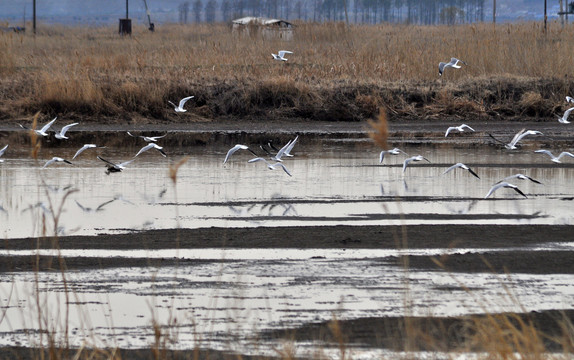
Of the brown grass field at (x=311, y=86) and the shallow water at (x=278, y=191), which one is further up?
the brown grass field at (x=311, y=86)

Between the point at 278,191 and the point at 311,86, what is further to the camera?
the point at 311,86

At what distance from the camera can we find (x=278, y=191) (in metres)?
12.1

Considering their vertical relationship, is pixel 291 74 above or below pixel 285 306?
above

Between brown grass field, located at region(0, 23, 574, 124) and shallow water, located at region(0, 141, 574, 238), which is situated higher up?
brown grass field, located at region(0, 23, 574, 124)

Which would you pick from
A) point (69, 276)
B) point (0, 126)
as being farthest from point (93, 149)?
point (69, 276)

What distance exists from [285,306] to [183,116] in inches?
564

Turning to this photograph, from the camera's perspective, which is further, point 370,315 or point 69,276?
point 69,276

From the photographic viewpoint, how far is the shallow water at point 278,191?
10.1 metres

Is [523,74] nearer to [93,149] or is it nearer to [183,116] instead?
[183,116]

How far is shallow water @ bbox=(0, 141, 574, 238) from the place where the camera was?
10070mm

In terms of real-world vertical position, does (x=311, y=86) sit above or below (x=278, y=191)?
above

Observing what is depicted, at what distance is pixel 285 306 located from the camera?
676cm

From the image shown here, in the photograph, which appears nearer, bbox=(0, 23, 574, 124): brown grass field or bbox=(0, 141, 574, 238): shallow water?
bbox=(0, 141, 574, 238): shallow water

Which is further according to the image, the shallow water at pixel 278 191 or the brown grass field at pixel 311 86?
the brown grass field at pixel 311 86
